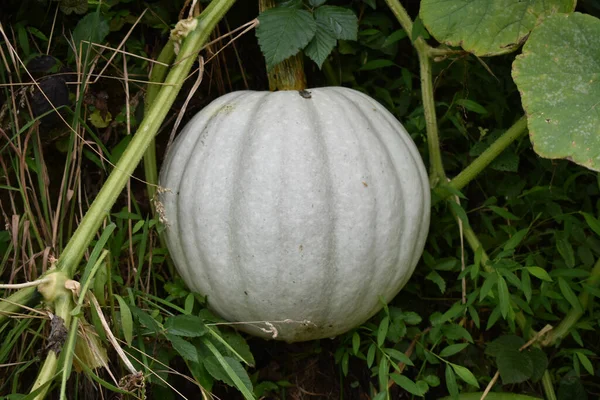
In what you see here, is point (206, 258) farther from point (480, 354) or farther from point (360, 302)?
point (480, 354)

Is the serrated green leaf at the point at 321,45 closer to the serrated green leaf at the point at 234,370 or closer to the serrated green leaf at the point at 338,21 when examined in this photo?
the serrated green leaf at the point at 338,21

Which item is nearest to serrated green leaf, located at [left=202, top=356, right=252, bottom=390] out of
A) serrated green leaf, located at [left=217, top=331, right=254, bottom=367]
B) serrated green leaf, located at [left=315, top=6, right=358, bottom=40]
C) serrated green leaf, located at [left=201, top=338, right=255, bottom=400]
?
serrated green leaf, located at [left=201, top=338, right=255, bottom=400]

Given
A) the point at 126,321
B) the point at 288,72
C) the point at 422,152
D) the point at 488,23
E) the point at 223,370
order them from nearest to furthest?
1. the point at 126,321
2. the point at 223,370
3. the point at 488,23
4. the point at 288,72
5. the point at 422,152

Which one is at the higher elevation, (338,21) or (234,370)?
(338,21)

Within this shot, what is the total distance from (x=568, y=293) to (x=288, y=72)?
2.06 ft

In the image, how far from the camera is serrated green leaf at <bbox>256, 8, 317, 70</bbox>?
127cm

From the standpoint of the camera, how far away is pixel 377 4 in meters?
1.62

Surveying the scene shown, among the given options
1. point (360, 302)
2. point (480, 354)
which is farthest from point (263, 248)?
point (480, 354)

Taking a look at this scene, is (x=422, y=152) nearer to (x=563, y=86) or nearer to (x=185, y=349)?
(x=563, y=86)

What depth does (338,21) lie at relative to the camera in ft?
4.41

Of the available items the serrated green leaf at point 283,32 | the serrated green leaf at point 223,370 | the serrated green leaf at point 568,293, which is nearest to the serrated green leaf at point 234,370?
the serrated green leaf at point 223,370

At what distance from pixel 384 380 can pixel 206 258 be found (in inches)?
13.7

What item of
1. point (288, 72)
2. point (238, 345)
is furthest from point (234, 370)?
point (288, 72)

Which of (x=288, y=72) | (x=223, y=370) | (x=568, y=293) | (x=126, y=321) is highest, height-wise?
(x=288, y=72)
